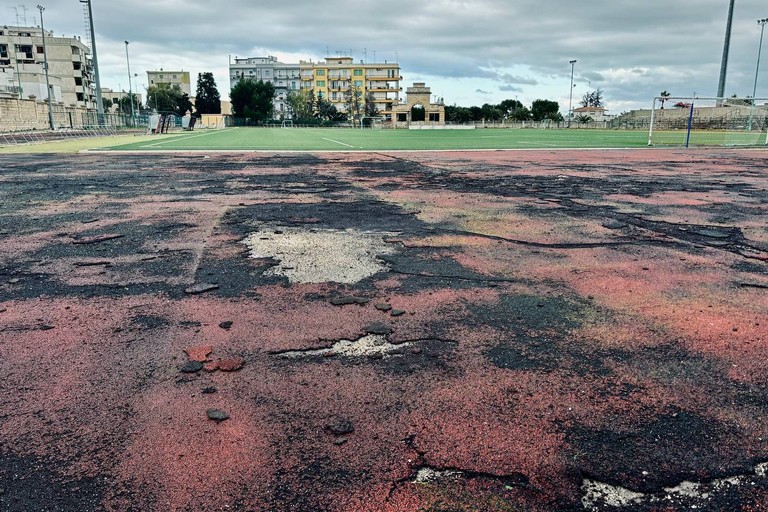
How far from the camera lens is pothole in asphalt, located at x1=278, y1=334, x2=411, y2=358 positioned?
3.15m

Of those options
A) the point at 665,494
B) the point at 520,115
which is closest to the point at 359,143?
the point at 665,494

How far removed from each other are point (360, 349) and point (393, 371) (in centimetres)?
33

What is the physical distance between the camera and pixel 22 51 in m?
99.1

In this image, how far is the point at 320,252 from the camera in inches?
217

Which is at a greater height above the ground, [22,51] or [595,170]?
[22,51]

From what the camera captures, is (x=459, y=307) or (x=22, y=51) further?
(x=22, y=51)

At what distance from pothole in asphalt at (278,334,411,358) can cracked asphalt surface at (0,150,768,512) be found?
0.05 feet

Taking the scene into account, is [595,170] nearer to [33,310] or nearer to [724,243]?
[724,243]

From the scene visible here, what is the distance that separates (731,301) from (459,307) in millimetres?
1926

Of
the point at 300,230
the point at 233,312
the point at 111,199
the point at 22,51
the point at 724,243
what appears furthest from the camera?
the point at 22,51

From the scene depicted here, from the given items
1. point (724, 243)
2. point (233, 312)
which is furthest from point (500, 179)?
point (233, 312)

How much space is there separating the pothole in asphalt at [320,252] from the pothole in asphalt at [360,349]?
121 centimetres

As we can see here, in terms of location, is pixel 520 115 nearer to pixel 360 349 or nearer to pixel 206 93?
pixel 206 93

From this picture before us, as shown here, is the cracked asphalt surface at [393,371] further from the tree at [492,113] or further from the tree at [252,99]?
the tree at [252,99]
